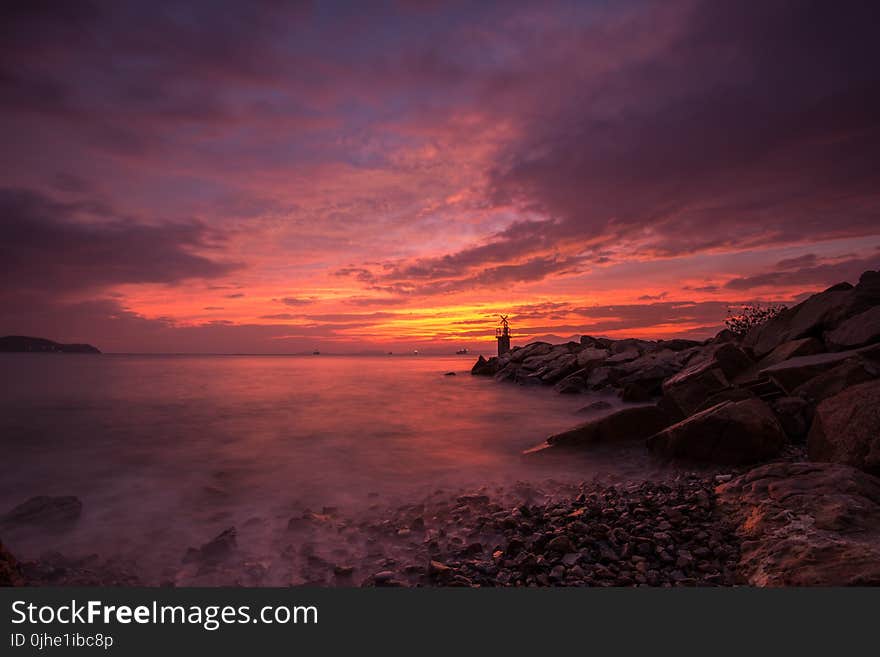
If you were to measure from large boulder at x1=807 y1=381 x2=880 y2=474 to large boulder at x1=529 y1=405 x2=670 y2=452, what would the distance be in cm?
303

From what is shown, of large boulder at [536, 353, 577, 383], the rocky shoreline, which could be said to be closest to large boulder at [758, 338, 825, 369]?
the rocky shoreline

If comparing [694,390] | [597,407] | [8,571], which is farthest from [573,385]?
[8,571]

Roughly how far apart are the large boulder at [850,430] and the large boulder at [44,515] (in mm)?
10444

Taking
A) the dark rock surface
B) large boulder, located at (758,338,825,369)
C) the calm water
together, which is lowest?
the calm water

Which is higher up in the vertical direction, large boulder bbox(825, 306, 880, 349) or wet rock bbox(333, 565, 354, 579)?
large boulder bbox(825, 306, 880, 349)

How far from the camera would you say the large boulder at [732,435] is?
6289mm

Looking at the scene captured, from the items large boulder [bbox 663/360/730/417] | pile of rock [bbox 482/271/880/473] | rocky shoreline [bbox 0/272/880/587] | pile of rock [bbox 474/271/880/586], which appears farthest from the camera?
large boulder [bbox 663/360/730/417]

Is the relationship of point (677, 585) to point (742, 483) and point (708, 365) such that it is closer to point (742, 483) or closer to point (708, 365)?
point (742, 483)

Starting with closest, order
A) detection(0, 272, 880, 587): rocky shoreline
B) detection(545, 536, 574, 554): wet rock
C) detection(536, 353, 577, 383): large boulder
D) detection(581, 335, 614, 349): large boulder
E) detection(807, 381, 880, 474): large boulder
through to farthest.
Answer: detection(0, 272, 880, 587): rocky shoreline < detection(545, 536, 574, 554): wet rock < detection(807, 381, 880, 474): large boulder < detection(536, 353, 577, 383): large boulder < detection(581, 335, 614, 349): large boulder

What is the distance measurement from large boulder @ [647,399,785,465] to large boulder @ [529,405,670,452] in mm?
1586

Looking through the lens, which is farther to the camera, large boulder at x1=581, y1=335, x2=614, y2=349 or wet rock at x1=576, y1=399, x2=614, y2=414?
large boulder at x1=581, y1=335, x2=614, y2=349

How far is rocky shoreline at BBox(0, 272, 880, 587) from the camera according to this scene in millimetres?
3668

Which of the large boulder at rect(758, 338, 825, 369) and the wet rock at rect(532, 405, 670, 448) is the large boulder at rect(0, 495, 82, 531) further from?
the large boulder at rect(758, 338, 825, 369)

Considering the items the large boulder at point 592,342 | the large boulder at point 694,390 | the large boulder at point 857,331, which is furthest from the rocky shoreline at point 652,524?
the large boulder at point 592,342
